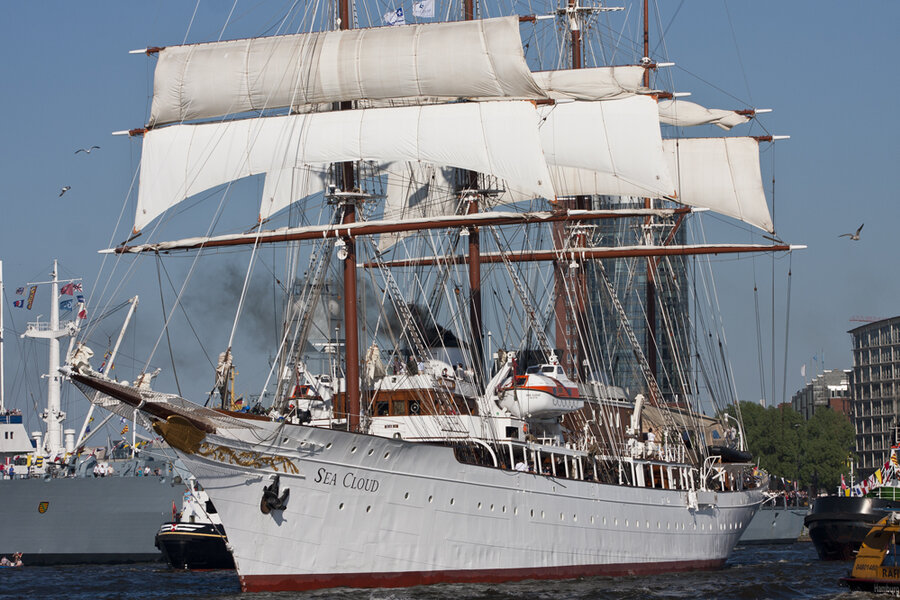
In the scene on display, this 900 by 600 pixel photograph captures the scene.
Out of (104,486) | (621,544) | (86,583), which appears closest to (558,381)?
(621,544)

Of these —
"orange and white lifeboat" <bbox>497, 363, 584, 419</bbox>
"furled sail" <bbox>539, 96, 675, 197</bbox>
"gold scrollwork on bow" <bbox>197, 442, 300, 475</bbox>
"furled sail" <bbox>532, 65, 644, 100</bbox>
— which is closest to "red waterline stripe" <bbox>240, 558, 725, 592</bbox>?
"gold scrollwork on bow" <bbox>197, 442, 300, 475</bbox>

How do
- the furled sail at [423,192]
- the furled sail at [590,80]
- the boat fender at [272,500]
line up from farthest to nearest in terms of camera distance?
the furled sail at [590,80]
the furled sail at [423,192]
the boat fender at [272,500]

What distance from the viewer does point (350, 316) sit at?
4228 centimetres

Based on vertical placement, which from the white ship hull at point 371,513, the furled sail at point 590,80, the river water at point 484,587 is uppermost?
the furled sail at point 590,80

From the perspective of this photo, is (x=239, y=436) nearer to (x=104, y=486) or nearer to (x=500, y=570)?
(x=500, y=570)

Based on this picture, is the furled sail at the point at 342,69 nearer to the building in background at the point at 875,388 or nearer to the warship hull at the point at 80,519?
the warship hull at the point at 80,519

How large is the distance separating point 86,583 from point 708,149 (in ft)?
148

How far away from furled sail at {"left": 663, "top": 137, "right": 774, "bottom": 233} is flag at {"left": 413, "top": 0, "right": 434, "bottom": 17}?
25.0 metres

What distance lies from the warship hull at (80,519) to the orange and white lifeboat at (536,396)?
28349mm

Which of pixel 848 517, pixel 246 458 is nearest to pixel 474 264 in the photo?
pixel 246 458

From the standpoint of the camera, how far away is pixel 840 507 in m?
60.2

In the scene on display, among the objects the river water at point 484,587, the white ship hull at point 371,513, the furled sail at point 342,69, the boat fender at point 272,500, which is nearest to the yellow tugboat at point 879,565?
the river water at point 484,587

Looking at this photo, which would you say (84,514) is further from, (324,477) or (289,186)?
(324,477)

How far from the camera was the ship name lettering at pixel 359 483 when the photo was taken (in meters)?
38.3
